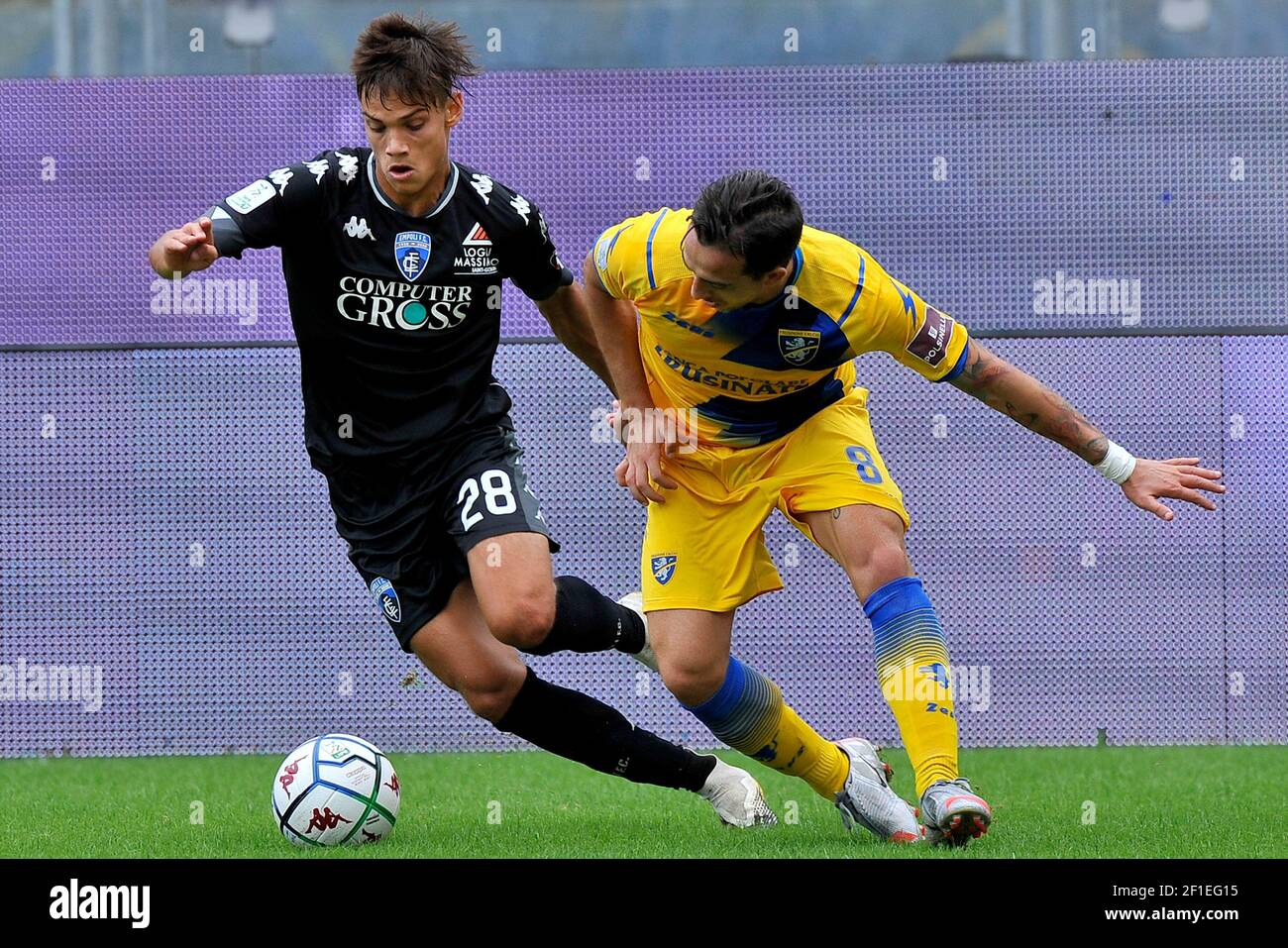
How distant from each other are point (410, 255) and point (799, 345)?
1.07 m

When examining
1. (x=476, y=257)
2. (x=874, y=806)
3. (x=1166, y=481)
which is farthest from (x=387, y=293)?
(x=1166, y=481)

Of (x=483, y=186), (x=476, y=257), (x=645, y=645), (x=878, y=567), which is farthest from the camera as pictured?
(x=645, y=645)

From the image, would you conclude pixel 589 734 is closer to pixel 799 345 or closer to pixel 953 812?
pixel 953 812

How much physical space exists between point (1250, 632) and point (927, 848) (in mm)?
3174

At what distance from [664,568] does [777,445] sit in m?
0.46

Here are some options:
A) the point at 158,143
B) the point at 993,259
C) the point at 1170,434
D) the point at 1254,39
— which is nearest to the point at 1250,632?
the point at 1170,434

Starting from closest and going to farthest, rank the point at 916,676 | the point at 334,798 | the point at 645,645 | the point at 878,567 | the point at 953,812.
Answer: the point at 953,812
the point at 916,676
the point at 878,567
the point at 334,798
the point at 645,645

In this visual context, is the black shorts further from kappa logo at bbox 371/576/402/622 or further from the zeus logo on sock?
the zeus logo on sock

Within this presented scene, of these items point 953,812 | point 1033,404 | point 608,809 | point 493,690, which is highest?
point 1033,404

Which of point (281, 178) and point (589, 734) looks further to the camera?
point (589, 734)

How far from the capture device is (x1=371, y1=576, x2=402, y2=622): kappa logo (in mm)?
4355

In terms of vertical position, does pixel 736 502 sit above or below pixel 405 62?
below

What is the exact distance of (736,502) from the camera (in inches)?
170

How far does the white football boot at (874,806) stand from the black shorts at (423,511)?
1.05m
